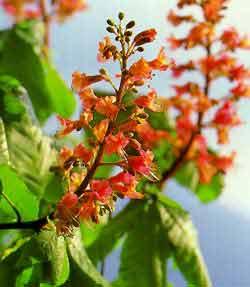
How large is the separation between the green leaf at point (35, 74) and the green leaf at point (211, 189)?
53.6 inches

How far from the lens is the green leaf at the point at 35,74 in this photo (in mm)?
3025

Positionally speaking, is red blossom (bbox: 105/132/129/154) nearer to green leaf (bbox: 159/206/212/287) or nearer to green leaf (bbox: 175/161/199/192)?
green leaf (bbox: 159/206/212/287)

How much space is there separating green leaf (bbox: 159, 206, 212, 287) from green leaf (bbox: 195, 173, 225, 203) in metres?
0.99

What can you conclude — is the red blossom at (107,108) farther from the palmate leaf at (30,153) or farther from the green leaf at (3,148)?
the palmate leaf at (30,153)

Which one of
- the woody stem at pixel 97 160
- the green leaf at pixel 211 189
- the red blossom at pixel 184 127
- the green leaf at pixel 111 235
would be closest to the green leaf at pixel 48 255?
the woody stem at pixel 97 160

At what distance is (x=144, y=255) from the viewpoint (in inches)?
115

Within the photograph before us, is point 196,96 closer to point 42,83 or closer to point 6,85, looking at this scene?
point 42,83

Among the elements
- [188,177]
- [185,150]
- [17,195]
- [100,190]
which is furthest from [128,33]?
[188,177]

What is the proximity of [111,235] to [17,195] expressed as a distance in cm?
122

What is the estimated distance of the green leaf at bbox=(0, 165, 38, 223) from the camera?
1.84m

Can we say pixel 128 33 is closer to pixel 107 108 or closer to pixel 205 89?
pixel 107 108

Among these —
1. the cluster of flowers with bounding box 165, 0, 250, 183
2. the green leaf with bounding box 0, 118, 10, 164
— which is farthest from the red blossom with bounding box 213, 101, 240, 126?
the green leaf with bounding box 0, 118, 10, 164

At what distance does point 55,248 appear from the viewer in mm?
1715

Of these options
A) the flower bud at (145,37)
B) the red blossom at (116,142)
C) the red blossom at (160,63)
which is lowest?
the red blossom at (116,142)
